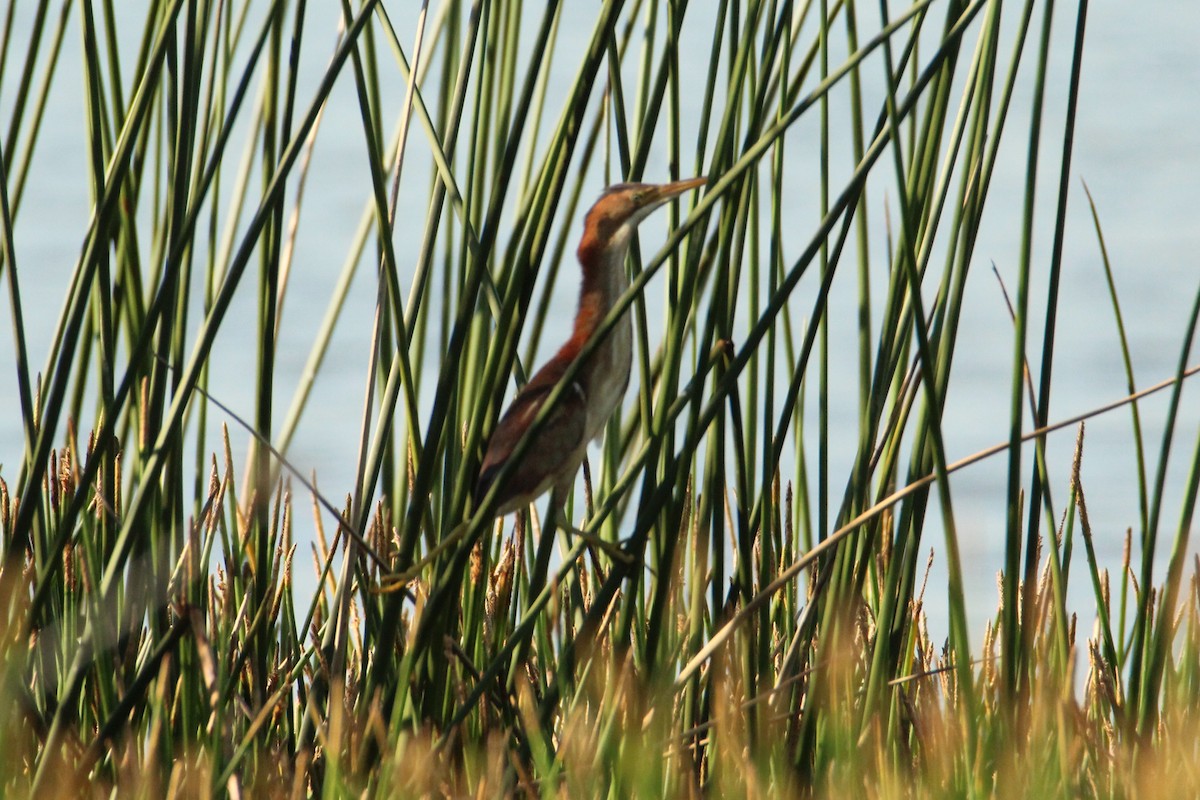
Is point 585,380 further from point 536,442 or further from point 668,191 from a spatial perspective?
point 668,191

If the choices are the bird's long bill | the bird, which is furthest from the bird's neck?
the bird's long bill

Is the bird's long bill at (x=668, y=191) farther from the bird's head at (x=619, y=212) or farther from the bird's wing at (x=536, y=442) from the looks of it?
the bird's wing at (x=536, y=442)

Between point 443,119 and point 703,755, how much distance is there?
1.10 meters

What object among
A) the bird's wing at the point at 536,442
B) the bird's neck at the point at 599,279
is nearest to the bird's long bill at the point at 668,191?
the bird's neck at the point at 599,279

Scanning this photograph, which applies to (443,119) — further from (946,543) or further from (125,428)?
(946,543)

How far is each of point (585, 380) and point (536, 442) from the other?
0.52 ft

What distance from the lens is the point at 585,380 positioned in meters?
1.97

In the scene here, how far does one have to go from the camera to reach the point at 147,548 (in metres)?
1.87

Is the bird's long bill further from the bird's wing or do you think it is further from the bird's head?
the bird's wing

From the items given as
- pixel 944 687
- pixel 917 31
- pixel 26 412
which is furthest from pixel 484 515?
pixel 944 687

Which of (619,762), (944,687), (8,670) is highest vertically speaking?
(8,670)

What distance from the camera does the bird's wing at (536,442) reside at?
73.2 inches

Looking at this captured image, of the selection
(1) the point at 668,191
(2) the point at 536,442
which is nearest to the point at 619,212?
(1) the point at 668,191

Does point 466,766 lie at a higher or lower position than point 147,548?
lower
